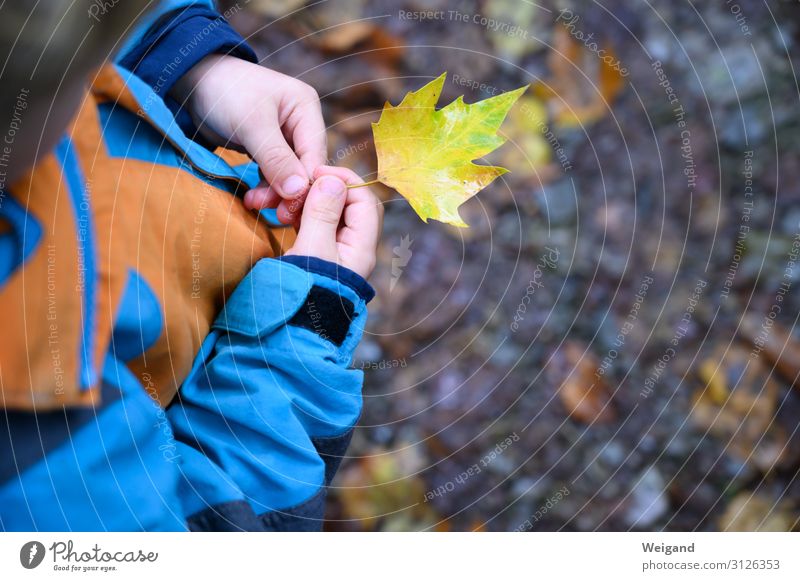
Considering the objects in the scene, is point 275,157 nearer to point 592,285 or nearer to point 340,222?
point 340,222

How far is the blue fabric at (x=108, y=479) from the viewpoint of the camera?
1.27ft

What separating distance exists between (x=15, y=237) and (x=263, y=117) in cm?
19

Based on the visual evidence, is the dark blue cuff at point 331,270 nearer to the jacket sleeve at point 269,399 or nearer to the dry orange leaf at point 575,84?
the jacket sleeve at point 269,399

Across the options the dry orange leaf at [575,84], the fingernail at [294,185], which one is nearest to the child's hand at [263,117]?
the fingernail at [294,185]

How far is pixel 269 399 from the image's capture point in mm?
462

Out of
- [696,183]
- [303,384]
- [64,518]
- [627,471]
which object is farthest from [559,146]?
[64,518]

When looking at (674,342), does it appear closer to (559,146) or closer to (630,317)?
(630,317)

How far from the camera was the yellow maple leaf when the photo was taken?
488mm

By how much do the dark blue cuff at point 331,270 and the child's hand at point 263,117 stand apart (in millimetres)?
44

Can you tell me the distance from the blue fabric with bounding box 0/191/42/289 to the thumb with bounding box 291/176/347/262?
163mm

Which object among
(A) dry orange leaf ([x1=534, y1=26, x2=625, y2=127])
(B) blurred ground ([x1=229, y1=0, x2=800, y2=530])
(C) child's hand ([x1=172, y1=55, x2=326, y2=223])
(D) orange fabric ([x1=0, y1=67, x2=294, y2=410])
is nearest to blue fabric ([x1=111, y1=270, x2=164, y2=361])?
(D) orange fabric ([x1=0, y1=67, x2=294, y2=410])

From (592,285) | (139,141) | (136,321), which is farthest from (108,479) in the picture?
(592,285)

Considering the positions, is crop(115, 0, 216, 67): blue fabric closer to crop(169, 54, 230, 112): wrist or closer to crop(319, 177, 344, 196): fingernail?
crop(169, 54, 230, 112): wrist
